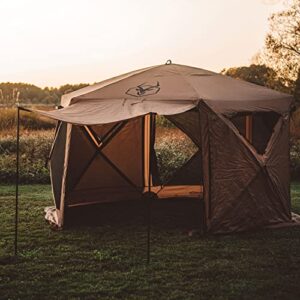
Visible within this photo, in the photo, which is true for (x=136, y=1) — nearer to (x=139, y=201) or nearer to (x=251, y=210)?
(x=139, y=201)

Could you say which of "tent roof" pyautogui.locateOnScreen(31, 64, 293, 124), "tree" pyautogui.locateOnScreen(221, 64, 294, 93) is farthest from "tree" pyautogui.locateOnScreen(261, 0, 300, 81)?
"tent roof" pyautogui.locateOnScreen(31, 64, 293, 124)

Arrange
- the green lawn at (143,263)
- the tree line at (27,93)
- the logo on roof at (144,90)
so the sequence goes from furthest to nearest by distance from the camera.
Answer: the tree line at (27,93), the logo on roof at (144,90), the green lawn at (143,263)

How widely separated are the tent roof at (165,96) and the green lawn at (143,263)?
127 centimetres

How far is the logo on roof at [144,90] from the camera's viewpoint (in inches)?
230

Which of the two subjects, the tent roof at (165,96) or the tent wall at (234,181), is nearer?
the tent roof at (165,96)

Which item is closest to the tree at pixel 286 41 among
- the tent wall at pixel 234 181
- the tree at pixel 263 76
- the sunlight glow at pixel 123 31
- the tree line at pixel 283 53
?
the tree line at pixel 283 53

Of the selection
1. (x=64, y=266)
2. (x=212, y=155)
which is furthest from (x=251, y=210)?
(x=64, y=266)

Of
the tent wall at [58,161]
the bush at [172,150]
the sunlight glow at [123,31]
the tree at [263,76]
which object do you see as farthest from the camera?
the tree at [263,76]

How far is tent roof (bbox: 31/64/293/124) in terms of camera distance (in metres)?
5.26

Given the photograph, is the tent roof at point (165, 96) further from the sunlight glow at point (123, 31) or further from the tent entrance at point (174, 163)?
the sunlight glow at point (123, 31)

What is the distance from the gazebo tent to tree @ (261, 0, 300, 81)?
A: 903 cm

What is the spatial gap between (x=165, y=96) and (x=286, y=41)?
10751 mm

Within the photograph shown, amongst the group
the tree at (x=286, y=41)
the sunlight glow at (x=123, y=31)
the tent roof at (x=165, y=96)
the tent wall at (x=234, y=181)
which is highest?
the tree at (x=286, y=41)

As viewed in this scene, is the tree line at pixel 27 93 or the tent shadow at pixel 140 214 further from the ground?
the tree line at pixel 27 93
